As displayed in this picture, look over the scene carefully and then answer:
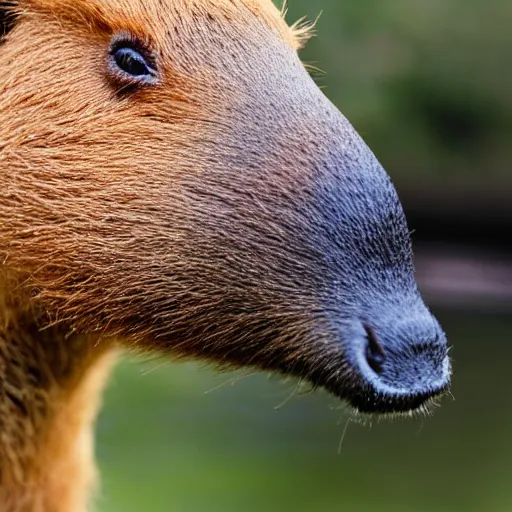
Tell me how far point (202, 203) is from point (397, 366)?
39 cm

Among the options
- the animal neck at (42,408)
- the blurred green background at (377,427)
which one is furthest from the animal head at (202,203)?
the blurred green background at (377,427)

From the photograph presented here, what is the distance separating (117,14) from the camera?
1593 millimetres

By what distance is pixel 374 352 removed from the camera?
1457mm

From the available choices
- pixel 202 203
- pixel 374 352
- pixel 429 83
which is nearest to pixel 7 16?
pixel 202 203

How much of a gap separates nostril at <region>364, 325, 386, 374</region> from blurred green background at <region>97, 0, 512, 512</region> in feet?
12.5

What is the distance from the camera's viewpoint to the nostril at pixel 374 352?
1.45 meters

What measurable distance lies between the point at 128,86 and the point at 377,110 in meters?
4.48

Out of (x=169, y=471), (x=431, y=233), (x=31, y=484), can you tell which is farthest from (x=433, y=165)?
(x=31, y=484)

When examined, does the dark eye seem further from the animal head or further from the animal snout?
the animal snout

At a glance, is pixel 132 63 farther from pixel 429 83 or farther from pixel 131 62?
pixel 429 83

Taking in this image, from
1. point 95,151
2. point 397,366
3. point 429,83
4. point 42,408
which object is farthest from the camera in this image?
point 429,83

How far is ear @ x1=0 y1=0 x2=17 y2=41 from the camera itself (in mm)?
1637

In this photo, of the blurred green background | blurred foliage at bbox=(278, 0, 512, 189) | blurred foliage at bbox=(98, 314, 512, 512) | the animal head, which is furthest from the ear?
blurred foliage at bbox=(278, 0, 512, 189)

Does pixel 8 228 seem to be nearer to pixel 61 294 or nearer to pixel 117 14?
pixel 61 294
